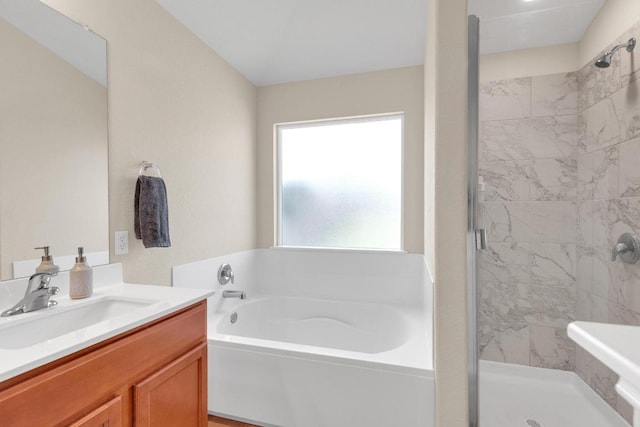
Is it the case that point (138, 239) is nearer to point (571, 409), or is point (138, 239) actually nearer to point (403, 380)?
point (403, 380)

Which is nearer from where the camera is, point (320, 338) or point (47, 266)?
point (47, 266)

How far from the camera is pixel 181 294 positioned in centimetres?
131

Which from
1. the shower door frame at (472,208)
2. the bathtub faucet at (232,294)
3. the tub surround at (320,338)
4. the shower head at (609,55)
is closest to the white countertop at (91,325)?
the tub surround at (320,338)

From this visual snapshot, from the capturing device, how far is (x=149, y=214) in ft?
5.29

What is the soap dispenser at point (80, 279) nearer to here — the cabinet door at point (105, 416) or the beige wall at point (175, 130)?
the beige wall at point (175, 130)

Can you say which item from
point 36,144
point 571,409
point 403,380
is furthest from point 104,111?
point 571,409

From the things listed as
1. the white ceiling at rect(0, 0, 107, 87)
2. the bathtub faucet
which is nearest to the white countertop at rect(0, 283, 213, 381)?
→ the bathtub faucet

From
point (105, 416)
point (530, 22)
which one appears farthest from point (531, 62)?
point (105, 416)

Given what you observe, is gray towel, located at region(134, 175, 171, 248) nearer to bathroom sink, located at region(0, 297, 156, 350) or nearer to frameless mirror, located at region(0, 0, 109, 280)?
frameless mirror, located at region(0, 0, 109, 280)

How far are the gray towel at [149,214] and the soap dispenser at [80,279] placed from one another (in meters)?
0.35

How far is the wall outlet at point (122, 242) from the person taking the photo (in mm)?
1553

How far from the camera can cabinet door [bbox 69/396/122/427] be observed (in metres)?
0.80

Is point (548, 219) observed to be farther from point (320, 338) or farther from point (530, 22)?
point (320, 338)

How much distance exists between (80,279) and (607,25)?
249 centimetres
